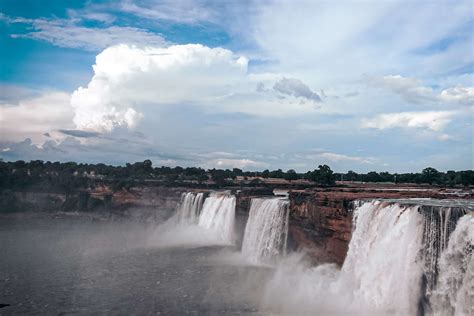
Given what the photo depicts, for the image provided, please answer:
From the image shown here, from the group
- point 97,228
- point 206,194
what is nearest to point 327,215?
point 206,194

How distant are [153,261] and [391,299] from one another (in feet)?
64.2

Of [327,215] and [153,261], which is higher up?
[327,215]

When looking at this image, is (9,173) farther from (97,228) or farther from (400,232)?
(400,232)

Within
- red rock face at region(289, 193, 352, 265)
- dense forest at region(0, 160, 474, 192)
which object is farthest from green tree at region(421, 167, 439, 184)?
red rock face at region(289, 193, 352, 265)

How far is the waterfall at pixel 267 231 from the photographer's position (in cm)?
3008

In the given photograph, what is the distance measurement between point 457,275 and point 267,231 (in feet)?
57.7

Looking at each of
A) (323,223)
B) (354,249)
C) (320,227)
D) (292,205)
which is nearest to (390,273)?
(354,249)

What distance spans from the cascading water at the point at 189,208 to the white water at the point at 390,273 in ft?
89.3

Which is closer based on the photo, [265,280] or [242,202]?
[265,280]

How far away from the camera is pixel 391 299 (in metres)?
17.0

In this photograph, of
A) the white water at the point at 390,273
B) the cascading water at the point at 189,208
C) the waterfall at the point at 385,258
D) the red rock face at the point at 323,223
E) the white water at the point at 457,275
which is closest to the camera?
the white water at the point at 457,275

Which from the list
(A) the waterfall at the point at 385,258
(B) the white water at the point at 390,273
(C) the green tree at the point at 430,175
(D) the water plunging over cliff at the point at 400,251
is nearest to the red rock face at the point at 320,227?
(B) the white water at the point at 390,273

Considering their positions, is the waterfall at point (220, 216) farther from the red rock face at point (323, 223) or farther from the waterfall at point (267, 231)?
the red rock face at point (323, 223)

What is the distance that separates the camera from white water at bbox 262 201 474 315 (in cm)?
1428
